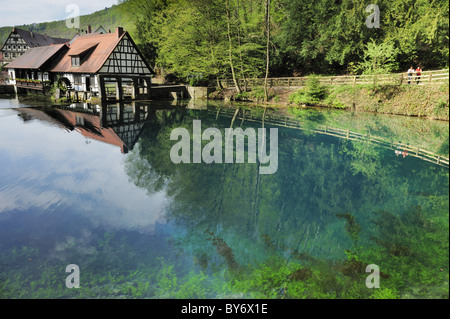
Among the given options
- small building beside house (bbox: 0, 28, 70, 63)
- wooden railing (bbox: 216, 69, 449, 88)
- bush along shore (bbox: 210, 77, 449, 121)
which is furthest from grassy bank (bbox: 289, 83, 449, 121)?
small building beside house (bbox: 0, 28, 70, 63)

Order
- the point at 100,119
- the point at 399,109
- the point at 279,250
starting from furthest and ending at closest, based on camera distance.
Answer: the point at 100,119
the point at 399,109
the point at 279,250

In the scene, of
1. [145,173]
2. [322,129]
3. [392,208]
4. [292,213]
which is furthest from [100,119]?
[392,208]

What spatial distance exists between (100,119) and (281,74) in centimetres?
2551

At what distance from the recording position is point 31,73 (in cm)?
3991

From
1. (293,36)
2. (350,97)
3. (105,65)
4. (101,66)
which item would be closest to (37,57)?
(105,65)

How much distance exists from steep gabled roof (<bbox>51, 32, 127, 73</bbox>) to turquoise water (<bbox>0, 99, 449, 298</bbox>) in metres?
19.8

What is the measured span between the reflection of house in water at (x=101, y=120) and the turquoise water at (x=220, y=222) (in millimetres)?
1936

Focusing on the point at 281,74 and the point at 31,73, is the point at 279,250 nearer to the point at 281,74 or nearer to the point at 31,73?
the point at 281,74

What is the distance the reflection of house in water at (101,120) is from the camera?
16.2 meters

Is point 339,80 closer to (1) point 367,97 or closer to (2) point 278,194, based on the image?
(1) point 367,97

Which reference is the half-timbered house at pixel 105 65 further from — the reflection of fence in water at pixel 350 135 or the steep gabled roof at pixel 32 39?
the steep gabled roof at pixel 32 39

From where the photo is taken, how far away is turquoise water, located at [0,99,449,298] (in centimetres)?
528

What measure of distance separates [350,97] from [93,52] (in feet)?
92.5
